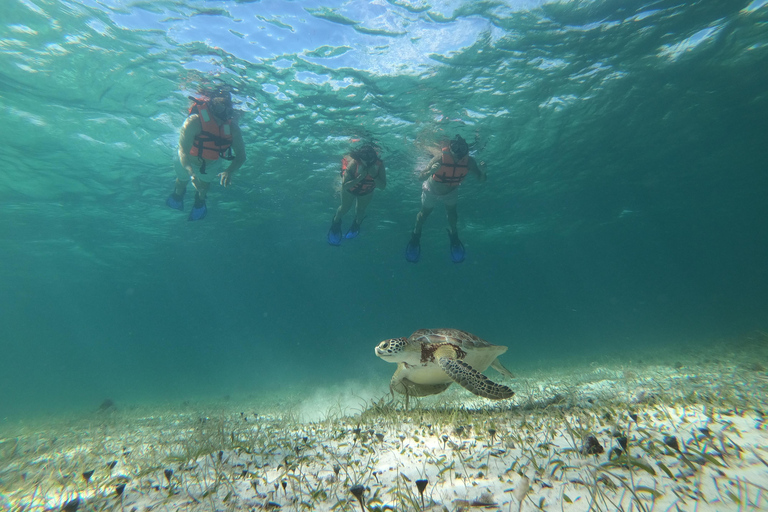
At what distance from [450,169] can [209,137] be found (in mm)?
8095

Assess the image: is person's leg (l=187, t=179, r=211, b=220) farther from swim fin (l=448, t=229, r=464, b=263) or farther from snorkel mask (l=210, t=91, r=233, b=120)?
swim fin (l=448, t=229, r=464, b=263)

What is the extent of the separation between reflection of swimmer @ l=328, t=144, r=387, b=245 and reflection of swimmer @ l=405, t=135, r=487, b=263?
1865 mm

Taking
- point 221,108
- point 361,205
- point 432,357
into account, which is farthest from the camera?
point 361,205

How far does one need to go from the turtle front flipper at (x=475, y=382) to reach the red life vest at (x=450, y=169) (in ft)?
28.3

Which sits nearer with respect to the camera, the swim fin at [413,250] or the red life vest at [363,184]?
the red life vest at [363,184]

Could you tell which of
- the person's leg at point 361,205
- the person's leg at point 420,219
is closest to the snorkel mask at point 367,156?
the person's leg at point 361,205

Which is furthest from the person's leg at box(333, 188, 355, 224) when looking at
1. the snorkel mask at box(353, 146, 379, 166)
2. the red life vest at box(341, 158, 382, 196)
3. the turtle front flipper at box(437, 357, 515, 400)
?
the turtle front flipper at box(437, 357, 515, 400)

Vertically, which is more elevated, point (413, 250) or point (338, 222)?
point (338, 222)

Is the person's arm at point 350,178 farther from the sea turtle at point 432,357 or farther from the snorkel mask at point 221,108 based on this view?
the sea turtle at point 432,357

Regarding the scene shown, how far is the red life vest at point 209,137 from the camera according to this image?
31.1ft

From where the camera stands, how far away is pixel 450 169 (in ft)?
36.7

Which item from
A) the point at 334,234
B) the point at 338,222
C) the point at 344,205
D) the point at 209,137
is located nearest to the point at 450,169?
the point at 344,205

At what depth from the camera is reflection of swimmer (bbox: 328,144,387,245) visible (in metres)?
10.7

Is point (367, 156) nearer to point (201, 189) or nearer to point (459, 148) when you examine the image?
point (459, 148)
